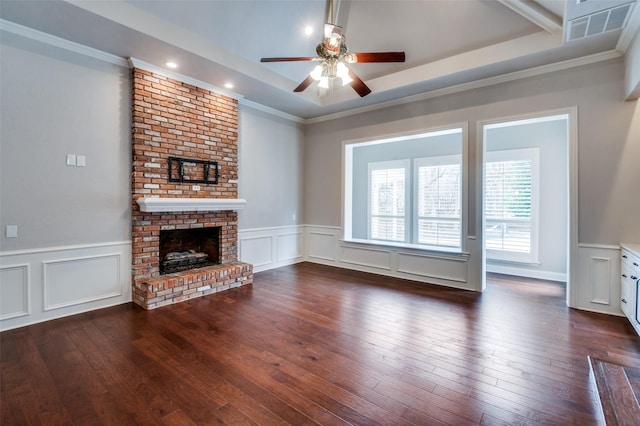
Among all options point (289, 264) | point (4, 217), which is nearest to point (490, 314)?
point (289, 264)

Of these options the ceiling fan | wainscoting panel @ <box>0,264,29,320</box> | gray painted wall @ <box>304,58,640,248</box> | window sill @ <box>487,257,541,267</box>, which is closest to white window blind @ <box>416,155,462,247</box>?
window sill @ <box>487,257,541,267</box>

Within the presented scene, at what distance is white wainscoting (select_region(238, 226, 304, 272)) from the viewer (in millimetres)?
5543

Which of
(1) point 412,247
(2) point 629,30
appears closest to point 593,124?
(2) point 629,30

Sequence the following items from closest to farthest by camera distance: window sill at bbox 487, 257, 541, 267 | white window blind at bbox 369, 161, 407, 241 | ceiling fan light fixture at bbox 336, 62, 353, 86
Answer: ceiling fan light fixture at bbox 336, 62, 353, 86, window sill at bbox 487, 257, 541, 267, white window blind at bbox 369, 161, 407, 241

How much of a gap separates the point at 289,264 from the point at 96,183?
147 inches

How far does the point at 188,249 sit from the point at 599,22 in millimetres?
5996

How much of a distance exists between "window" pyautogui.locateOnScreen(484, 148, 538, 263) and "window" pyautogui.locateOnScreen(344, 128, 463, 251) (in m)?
0.65

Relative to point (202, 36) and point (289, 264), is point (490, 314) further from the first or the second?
point (202, 36)

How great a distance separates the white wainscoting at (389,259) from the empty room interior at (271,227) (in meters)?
0.04

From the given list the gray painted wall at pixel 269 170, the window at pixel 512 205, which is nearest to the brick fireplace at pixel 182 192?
the gray painted wall at pixel 269 170

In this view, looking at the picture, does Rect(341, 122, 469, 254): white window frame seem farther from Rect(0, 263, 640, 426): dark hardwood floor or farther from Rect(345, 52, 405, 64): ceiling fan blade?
Rect(345, 52, 405, 64): ceiling fan blade

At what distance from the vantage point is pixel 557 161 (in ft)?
17.1

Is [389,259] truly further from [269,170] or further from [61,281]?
[61,281]

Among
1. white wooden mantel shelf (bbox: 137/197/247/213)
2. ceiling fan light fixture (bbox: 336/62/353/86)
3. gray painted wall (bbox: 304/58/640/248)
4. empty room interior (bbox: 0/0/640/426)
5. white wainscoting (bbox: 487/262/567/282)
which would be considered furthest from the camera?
white wainscoting (bbox: 487/262/567/282)
